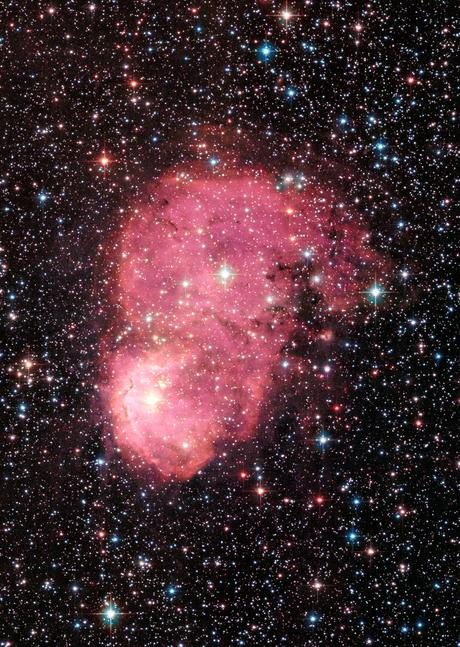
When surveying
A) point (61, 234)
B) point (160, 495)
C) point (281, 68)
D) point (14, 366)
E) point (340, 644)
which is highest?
point (281, 68)

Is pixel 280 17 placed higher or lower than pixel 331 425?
higher

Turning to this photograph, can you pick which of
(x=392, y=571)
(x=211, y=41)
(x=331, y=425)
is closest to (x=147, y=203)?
(x=211, y=41)

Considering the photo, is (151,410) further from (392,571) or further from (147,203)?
(392,571)

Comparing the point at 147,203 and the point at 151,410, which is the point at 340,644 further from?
the point at 147,203

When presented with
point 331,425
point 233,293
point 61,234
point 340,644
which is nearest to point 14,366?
point 61,234

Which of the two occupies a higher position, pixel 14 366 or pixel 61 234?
pixel 61 234
